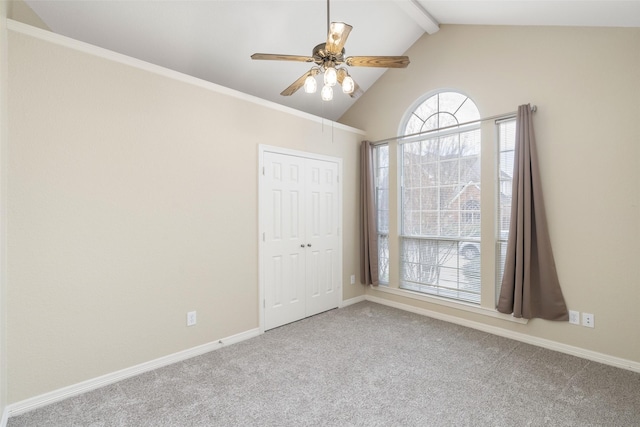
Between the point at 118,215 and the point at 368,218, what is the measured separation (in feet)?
9.55

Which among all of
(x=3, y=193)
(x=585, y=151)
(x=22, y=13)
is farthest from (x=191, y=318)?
(x=585, y=151)

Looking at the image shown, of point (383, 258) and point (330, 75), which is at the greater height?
point (330, 75)

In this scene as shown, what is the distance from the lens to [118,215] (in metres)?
2.41

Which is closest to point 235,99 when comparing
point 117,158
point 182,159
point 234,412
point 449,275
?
point 182,159

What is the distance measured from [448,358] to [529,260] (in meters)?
1.19

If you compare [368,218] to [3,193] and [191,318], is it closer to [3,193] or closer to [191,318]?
[191,318]

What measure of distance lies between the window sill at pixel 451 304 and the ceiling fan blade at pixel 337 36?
9.74ft

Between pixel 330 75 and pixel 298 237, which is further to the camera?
pixel 298 237

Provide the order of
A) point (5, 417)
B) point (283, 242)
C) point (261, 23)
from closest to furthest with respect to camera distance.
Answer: point (5, 417) < point (261, 23) < point (283, 242)

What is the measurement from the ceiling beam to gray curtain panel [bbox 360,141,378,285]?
1494 millimetres

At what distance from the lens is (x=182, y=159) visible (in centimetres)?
276

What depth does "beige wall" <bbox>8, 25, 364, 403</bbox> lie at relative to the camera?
2053 mm

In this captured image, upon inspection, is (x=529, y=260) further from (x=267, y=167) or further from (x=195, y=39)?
A: (x=195, y=39)

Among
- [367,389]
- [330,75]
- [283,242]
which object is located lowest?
[367,389]
